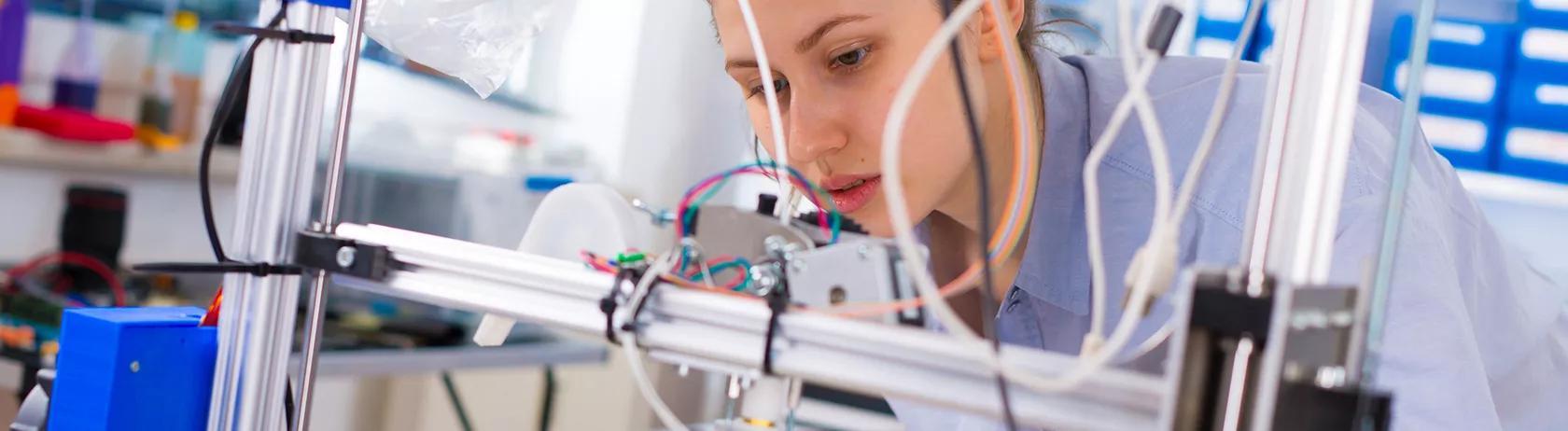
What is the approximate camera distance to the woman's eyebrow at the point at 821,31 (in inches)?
40.5

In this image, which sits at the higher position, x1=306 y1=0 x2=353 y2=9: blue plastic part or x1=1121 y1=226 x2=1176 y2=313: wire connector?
x1=306 y1=0 x2=353 y2=9: blue plastic part

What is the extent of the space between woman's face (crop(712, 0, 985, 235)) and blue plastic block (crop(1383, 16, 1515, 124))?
5.72 ft

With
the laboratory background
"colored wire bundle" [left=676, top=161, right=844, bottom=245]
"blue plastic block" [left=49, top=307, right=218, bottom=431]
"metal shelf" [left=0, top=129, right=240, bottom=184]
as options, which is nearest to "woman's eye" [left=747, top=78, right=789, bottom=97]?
"colored wire bundle" [left=676, top=161, right=844, bottom=245]

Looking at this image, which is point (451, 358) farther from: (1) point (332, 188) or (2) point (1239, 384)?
(2) point (1239, 384)

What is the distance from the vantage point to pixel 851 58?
1070 millimetres

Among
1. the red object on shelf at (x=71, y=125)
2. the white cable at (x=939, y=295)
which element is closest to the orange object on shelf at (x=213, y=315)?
the white cable at (x=939, y=295)

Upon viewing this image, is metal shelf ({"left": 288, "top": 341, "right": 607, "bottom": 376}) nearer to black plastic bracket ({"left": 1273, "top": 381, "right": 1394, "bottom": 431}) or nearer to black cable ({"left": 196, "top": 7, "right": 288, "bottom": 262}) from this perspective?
black cable ({"left": 196, "top": 7, "right": 288, "bottom": 262})

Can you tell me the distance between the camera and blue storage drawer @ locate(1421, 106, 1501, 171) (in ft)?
8.64

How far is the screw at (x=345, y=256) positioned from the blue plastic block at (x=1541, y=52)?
238 cm

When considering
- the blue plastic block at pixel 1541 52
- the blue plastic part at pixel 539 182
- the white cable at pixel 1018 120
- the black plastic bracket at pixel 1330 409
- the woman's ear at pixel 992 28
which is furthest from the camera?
the blue plastic part at pixel 539 182

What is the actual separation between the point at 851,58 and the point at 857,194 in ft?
0.40

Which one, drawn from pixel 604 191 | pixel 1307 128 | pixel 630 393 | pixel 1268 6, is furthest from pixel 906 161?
pixel 630 393

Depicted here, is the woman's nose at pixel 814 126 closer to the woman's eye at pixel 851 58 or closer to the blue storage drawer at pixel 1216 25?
the woman's eye at pixel 851 58

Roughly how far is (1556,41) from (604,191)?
7.35 feet
